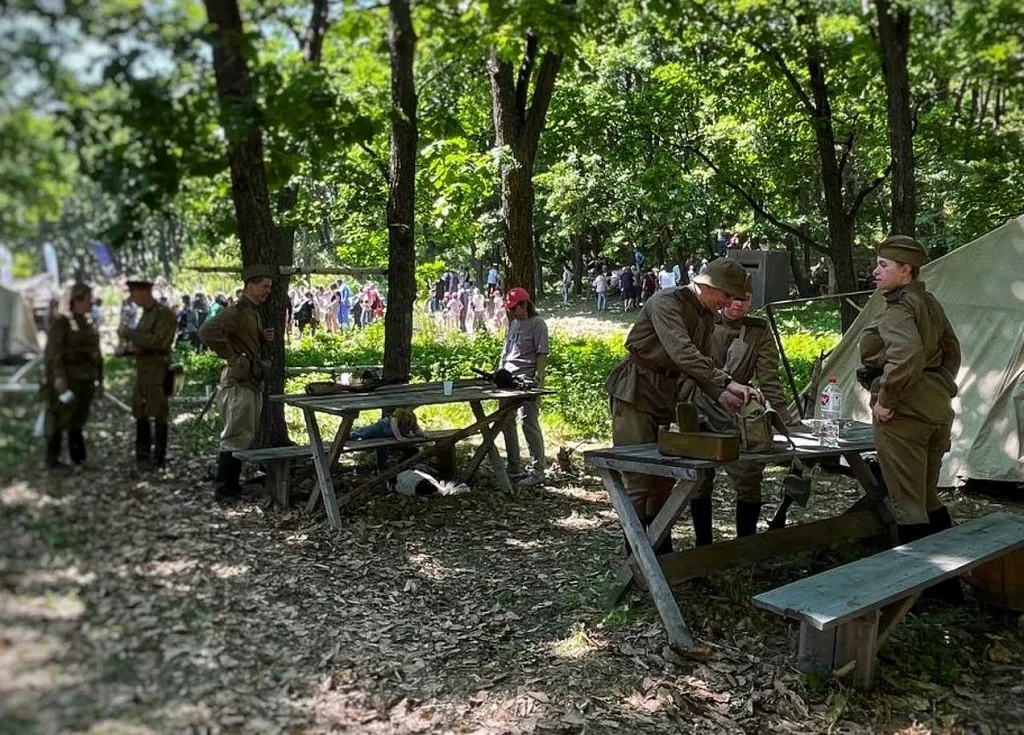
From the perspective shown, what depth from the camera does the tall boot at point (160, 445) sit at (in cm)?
211

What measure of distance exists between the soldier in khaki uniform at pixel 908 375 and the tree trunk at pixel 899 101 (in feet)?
0.73

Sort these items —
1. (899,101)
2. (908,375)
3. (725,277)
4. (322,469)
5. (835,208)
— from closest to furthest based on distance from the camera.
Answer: (899,101) → (908,375) → (725,277) → (322,469) → (835,208)

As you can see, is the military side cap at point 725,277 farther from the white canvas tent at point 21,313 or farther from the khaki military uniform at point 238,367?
the white canvas tent at point 21,313

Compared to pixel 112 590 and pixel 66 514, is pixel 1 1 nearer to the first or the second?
pixel 66 514

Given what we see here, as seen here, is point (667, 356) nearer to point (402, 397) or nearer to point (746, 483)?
point (746, 483)

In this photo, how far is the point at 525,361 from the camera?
7566 millimetres

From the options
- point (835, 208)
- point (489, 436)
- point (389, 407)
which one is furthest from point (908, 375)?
point (835, 208)

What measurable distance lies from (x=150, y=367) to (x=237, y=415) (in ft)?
5.51

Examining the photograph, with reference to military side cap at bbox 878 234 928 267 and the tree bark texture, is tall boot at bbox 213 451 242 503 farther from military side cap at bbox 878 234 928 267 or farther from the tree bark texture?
the tree bark texture

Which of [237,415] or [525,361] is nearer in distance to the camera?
[237,415]

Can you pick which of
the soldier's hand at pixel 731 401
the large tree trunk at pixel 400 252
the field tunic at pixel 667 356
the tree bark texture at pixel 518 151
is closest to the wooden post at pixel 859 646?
the soldier's hand at pixel 731 401

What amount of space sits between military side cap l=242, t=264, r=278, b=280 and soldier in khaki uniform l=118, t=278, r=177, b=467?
0.72m

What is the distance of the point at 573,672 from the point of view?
3.84 metres

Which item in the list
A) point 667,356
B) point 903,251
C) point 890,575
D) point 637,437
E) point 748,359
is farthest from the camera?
point 748,359
